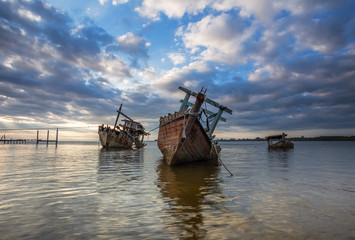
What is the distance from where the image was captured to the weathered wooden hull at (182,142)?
48.2 feet

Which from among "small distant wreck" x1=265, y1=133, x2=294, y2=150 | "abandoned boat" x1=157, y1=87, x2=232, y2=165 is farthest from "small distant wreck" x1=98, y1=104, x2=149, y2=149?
"small distant wreck" x1=265, y1=133, x2=294, y2=150

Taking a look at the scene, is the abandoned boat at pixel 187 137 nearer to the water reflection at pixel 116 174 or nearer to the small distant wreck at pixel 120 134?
the water reflection at pixel 116 174

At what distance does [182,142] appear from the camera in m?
14.5

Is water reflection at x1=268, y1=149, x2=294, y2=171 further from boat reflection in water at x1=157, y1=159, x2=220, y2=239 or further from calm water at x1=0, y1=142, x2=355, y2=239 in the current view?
boat reflection in water at x1=157, y1=159, x2=220, y2=239

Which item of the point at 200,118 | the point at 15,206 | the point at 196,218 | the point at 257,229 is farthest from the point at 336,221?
the point at 200,118

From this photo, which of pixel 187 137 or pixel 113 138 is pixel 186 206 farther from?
pixel 113 138

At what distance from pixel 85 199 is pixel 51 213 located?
1.30 metres

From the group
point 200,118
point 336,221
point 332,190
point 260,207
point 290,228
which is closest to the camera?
point 290,228

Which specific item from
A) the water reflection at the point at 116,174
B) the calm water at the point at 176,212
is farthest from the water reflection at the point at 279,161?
the water reflection at the point at 116,174

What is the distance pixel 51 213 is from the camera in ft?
16.4

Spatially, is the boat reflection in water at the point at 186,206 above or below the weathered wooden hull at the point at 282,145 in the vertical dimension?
below

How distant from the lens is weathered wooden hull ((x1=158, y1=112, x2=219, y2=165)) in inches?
579

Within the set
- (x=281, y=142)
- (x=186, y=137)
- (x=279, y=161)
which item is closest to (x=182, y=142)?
(x=186, y=137)

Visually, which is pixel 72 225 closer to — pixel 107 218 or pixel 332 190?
pixel 107 218
